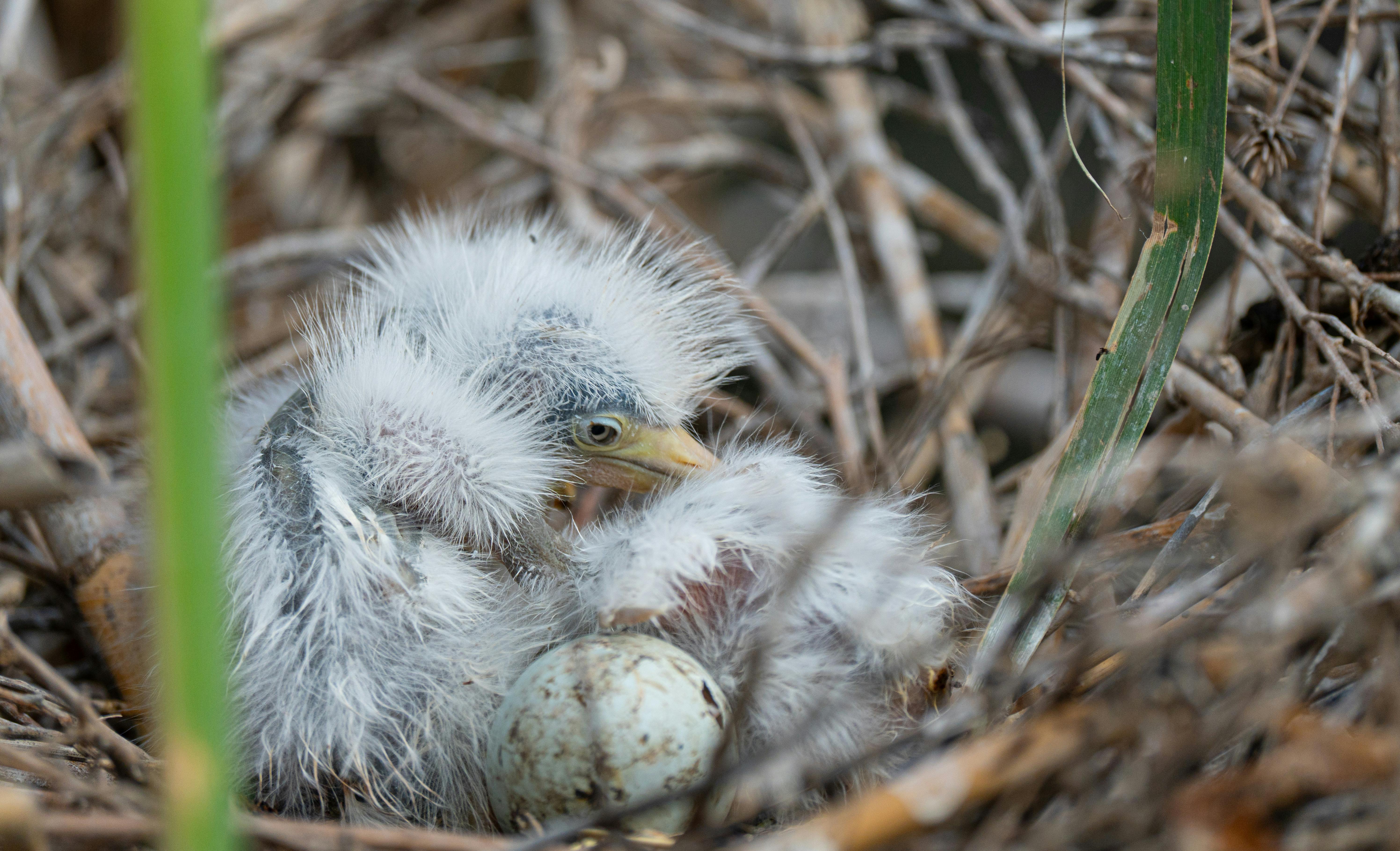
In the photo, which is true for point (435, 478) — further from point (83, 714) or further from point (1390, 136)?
point (1390, 136)

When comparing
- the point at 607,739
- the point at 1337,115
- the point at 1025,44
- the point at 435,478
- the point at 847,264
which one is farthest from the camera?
the point at 847,264

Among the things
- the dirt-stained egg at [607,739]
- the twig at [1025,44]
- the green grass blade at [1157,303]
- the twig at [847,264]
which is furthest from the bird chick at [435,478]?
the twig at [1025,44]

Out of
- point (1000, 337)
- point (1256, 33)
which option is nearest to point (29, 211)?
point (1000, 337)

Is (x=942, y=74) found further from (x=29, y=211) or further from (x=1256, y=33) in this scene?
(x=29, y=211)

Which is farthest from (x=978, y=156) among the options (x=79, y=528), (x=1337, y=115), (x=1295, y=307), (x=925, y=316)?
(x=79, y=528)

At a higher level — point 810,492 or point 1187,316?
point 1187,316

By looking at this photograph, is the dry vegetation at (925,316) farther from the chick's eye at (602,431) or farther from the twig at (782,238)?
the chick's eye at (602,431)
